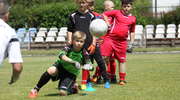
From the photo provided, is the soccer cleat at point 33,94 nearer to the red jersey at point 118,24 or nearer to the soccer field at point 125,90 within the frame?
the soccer field at point 125,90

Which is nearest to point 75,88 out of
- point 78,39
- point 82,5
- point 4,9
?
point 78,39

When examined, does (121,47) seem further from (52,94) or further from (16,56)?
(16,56)

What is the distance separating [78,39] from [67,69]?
23.6 inches

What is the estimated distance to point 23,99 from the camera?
8.94m

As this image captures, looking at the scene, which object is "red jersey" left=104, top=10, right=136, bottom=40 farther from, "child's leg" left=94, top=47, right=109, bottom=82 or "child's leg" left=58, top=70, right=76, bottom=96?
"child's leg" left=58, top=70, right=76, bottom=96

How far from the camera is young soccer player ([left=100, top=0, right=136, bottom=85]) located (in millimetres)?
11555

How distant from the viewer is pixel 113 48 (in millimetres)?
11617

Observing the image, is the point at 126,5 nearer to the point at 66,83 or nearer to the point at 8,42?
the point at 66,83

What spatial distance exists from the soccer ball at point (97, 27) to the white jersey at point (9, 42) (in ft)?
14.8

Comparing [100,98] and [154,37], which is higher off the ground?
[100,98]

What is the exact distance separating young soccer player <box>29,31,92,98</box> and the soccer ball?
0.68m

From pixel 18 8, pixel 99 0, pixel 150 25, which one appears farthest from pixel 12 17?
pixel 150 25

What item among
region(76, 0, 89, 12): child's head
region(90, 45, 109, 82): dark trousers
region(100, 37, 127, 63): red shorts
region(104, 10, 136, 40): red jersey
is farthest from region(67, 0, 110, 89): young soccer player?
region(104, 10, 136, 40): red jersey

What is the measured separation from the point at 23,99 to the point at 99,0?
1071 inches
